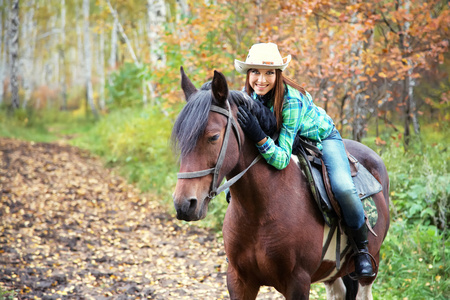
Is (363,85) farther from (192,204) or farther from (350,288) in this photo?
(192,204)

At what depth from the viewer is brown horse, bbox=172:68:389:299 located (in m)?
2.25

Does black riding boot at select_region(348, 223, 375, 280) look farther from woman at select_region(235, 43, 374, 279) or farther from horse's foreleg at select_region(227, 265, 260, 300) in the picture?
horse's foreleg at select_region(227, 265, 260, 300)

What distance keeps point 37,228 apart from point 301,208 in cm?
583

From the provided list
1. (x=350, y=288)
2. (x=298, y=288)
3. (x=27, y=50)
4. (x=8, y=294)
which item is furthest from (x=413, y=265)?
(x=27, y=50)

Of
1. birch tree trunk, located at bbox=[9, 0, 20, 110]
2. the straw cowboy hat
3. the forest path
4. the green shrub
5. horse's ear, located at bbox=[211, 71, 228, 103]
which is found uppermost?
birch tree trunk, located at bbox=[9, 0, 20, 110]

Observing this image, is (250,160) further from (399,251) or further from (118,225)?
(118,225)

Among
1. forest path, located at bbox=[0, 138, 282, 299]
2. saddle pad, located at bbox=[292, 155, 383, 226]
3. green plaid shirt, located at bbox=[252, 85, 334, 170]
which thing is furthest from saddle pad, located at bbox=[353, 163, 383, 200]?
forest path, located at bbox=[0, 138, 282, 299]

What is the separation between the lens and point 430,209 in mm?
5324

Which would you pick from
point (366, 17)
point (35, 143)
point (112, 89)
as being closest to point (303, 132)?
point (366, 17)

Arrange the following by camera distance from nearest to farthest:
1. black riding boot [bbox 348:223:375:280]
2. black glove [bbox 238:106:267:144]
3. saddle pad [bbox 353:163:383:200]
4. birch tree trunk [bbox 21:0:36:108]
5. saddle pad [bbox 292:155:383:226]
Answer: black glove [bbox 238:106:267:144] < saddle pad [bbox 292:155:383:226] < black riding boot [bbox 348:223:375:280] < saddle pad [bbox 353:163:383:200] < birch tree trunk [bbox 21:0:36:108]

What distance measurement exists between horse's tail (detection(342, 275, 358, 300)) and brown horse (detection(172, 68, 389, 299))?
927mm

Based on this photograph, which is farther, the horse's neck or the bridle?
the horse's neck

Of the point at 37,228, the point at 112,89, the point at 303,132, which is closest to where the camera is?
the point at 303,132

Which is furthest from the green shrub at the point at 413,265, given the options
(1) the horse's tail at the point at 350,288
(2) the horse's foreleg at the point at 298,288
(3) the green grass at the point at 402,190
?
(2) the horse's foreleg at the point at 298,288
